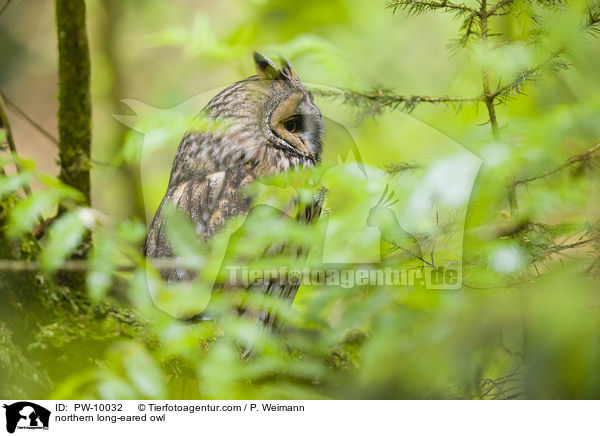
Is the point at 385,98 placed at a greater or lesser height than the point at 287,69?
lesser

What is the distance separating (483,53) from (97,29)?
1234 mm

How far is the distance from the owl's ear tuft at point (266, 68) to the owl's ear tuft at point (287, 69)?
0.04 feet

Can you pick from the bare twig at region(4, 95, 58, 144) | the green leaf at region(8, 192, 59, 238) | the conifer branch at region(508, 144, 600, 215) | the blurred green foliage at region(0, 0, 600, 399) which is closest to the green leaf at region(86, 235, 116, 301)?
the blurred green foliage at region(0, 0, 600, 399)

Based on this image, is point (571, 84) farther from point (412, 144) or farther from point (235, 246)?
point (235, 246)

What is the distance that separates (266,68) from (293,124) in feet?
0.39

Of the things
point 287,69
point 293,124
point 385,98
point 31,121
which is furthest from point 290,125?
point 31,121

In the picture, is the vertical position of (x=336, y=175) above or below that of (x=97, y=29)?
below

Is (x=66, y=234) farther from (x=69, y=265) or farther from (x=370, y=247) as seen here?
(x=370, y=247)

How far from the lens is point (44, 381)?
0.99 meters

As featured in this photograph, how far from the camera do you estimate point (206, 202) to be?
3.07 feet

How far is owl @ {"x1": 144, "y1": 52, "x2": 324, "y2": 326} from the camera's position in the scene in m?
0.92
